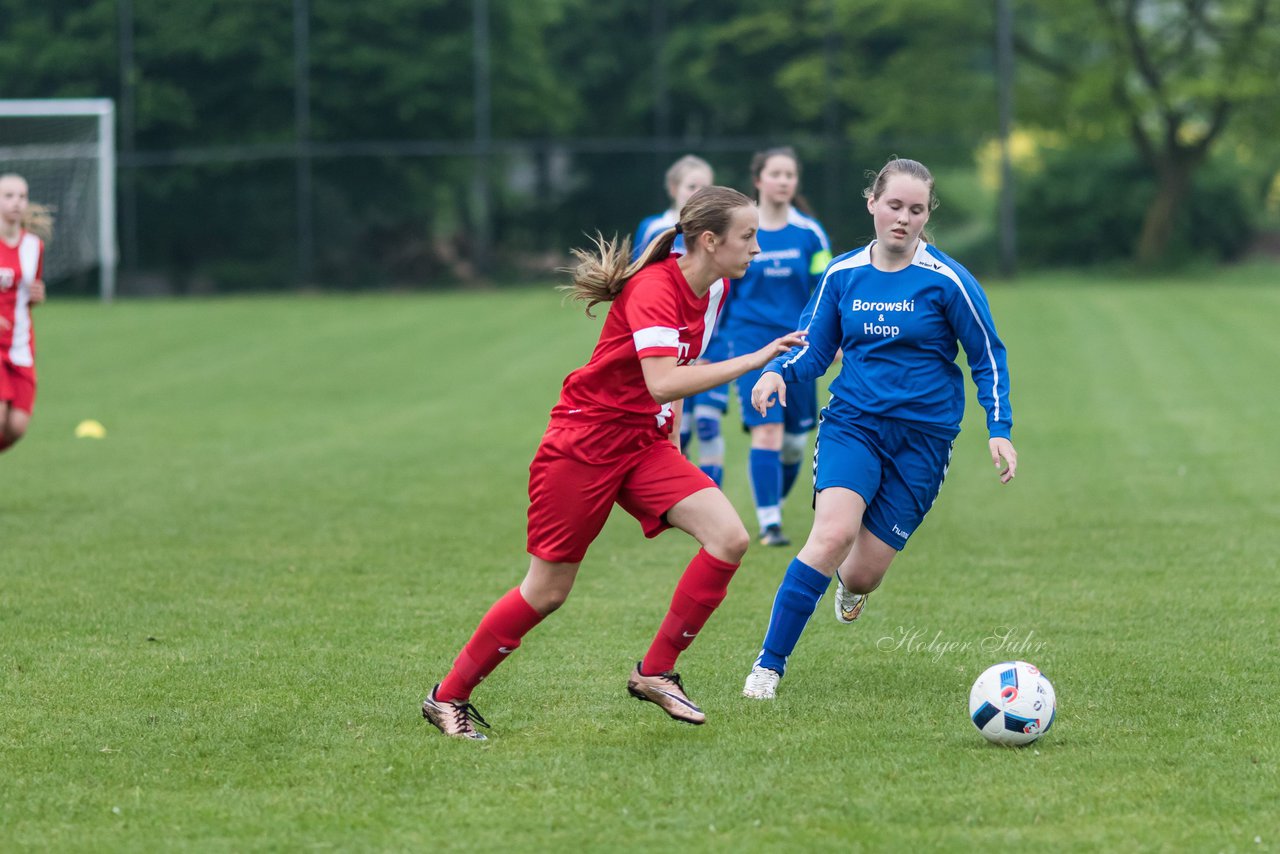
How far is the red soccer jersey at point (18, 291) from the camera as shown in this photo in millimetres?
9398

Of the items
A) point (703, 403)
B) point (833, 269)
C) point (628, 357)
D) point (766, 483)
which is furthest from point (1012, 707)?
point (703, 403)

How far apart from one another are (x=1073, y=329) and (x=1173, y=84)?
36.5 feet

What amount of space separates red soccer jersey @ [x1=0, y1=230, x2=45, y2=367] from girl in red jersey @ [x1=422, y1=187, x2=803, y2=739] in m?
5.33

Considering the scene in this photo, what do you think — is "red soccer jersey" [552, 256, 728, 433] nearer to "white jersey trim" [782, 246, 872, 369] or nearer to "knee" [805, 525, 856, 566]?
"white jersey trim" [782, 246, 872, 369]

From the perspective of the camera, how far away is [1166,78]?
103 feet

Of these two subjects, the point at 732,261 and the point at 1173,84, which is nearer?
the point at 732,261

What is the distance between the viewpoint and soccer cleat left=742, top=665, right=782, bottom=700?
569 cm

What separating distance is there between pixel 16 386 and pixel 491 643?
215 inches

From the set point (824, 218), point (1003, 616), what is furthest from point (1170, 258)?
point (1003, 616)

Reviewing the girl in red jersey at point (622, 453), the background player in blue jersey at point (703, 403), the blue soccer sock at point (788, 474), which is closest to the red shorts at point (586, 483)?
the girl in red jersey at point (622, 453)

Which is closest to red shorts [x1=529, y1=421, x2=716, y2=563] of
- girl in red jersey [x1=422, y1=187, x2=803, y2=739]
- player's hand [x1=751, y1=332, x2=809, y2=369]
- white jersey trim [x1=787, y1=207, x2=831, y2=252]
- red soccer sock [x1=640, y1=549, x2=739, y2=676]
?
girl in red jersey [x1=422, y1=187, x2=803, y2=739]

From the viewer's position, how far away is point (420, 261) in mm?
29672

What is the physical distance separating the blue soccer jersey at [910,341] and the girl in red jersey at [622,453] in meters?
0.67

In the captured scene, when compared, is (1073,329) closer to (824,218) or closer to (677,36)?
(824,218)
